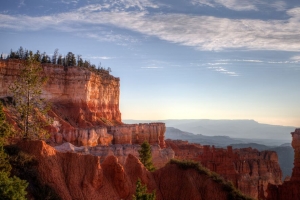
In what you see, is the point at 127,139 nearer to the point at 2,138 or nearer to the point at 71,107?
the point at 71,107

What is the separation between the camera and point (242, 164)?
240ft

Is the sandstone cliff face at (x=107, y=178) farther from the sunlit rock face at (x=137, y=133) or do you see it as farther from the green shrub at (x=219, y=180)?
the sunlit rock face at (x=137, y=133)

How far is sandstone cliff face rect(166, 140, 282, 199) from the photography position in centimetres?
6291

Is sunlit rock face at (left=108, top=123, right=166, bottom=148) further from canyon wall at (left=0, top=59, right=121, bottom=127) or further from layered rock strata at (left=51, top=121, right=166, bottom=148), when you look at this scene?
canyon wall at (left=0, top=59, right=121, bottom=127)

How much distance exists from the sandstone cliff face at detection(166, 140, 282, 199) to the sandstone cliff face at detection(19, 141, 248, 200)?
3425 cm

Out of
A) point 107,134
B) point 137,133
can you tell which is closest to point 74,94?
point 107,134

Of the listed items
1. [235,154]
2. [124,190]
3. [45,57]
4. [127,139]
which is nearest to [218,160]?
[235,154]

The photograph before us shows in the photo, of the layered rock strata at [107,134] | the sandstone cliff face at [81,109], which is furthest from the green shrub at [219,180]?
the sandstone cliff face at [81,109]

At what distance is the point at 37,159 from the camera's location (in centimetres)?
2291

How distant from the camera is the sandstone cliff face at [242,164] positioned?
62.9 metres

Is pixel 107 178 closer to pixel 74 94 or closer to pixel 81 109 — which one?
pixel 81 109

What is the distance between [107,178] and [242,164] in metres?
52.6

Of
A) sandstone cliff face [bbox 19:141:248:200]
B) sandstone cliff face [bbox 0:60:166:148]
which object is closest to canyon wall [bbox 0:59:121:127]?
sandstone cliff face [bbox 0:60:166:148]

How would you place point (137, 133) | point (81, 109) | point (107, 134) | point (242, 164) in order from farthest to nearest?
point (242, 164)
point (137, 133)
point (81, 109)
point (107, 134)
